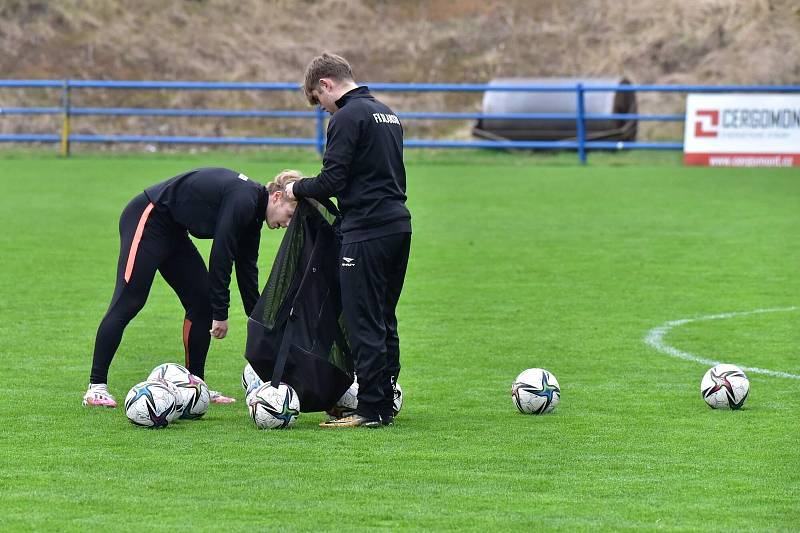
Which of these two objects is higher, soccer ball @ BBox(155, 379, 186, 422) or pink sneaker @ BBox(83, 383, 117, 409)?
soccer ball @ BBox(155, 379, 186, 422)

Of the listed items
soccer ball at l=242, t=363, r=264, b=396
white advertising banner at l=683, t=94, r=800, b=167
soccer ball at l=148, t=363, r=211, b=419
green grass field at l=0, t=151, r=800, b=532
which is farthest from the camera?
white advertising banner at l=683, t=94, r=800, b=167

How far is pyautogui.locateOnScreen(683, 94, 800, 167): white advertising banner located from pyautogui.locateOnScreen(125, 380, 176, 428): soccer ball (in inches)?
880

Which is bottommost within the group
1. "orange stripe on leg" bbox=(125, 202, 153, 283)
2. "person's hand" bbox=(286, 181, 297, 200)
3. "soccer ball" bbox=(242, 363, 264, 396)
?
"soccer ball" bbox=(242, 363, 264, 396)

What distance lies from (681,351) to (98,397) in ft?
14.6

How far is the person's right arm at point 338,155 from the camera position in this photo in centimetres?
778

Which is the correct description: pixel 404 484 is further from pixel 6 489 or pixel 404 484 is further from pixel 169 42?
pixel 169 42

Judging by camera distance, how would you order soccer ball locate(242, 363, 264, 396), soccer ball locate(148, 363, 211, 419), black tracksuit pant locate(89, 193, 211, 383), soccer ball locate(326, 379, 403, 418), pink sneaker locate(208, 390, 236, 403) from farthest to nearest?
pink sneaker locate(208, 390, 236, 403), black tracksuit pant locate(89, 193, 211, 383), soccer ball locate(242, 363, 264, 396), soccer ball locate(326, 379, 403, 418), soccer ball locate(148, 363, 211, 419)

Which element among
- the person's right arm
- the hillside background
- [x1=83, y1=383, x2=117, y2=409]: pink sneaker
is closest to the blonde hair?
the person's right arm

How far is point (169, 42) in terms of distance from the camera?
4556 centimetres

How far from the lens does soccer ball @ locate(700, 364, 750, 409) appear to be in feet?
28.2

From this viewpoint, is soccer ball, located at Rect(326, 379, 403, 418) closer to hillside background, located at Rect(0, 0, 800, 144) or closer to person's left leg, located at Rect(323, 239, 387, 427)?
person's left leg, located at Rect(323, 239, 387, 427)

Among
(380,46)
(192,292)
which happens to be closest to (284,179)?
(192,292)

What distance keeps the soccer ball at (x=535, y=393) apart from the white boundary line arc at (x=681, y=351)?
2.10 meters

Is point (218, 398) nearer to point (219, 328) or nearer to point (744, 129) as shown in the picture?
point (219, 328)
